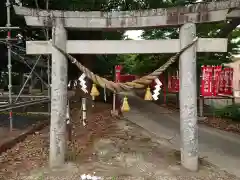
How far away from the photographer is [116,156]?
20.2ft

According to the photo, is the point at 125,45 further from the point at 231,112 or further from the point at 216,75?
the point at 231,112

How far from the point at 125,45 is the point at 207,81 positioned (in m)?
6.26

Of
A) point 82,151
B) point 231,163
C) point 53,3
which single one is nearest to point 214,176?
point 231,163

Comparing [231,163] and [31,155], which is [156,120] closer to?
[231,163]

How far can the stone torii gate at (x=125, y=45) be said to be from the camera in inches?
210

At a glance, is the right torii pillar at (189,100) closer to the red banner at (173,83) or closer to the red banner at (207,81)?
the red banner at (207,81)

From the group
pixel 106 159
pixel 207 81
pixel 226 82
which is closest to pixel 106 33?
pixel 207 81

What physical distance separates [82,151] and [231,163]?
3466 millimetres

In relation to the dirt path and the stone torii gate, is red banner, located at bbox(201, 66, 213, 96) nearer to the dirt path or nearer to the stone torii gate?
the dirt path

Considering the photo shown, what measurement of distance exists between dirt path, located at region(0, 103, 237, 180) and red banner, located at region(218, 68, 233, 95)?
15.5 ft

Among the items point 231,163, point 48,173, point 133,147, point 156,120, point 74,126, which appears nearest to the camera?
point 48,173

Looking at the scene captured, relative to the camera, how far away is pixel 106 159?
5.96 m

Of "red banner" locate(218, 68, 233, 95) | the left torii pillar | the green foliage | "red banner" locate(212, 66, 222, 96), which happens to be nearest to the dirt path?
the left torii pillar

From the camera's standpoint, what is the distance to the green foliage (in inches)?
434
